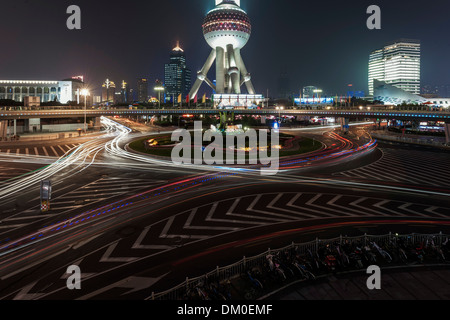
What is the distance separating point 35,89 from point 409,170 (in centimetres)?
16917

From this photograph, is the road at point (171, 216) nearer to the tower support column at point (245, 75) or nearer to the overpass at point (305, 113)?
the overpass at point (305, 113)

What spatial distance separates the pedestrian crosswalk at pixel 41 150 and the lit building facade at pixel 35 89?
358 ft

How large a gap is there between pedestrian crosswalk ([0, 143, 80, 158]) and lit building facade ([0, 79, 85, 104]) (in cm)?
10906

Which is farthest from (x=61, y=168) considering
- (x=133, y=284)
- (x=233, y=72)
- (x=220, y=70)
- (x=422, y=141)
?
(x=220, y=70)

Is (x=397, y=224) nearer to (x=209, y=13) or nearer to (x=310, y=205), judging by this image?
(x=310, y=205)

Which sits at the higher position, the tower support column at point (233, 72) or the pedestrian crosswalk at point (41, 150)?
the tower support column at point (233, 72)

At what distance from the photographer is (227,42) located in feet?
468

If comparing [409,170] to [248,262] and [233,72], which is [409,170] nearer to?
[248,262]

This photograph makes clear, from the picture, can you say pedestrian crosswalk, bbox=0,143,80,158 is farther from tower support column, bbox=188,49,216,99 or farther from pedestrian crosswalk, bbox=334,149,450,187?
tower support column, bbox=188,49,216,99

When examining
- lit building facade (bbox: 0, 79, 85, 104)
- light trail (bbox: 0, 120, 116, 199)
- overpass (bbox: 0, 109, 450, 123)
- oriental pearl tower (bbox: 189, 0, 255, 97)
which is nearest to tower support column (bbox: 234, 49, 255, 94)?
oriental pearl tower (bbox: 189, 0, 255, 97)

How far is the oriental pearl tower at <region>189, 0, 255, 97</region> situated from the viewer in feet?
458

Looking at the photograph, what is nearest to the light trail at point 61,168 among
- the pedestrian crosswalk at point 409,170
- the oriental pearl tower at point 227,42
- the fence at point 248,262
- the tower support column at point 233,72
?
the fence at point 248,262

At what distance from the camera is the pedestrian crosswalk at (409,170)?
29406 millimetres
